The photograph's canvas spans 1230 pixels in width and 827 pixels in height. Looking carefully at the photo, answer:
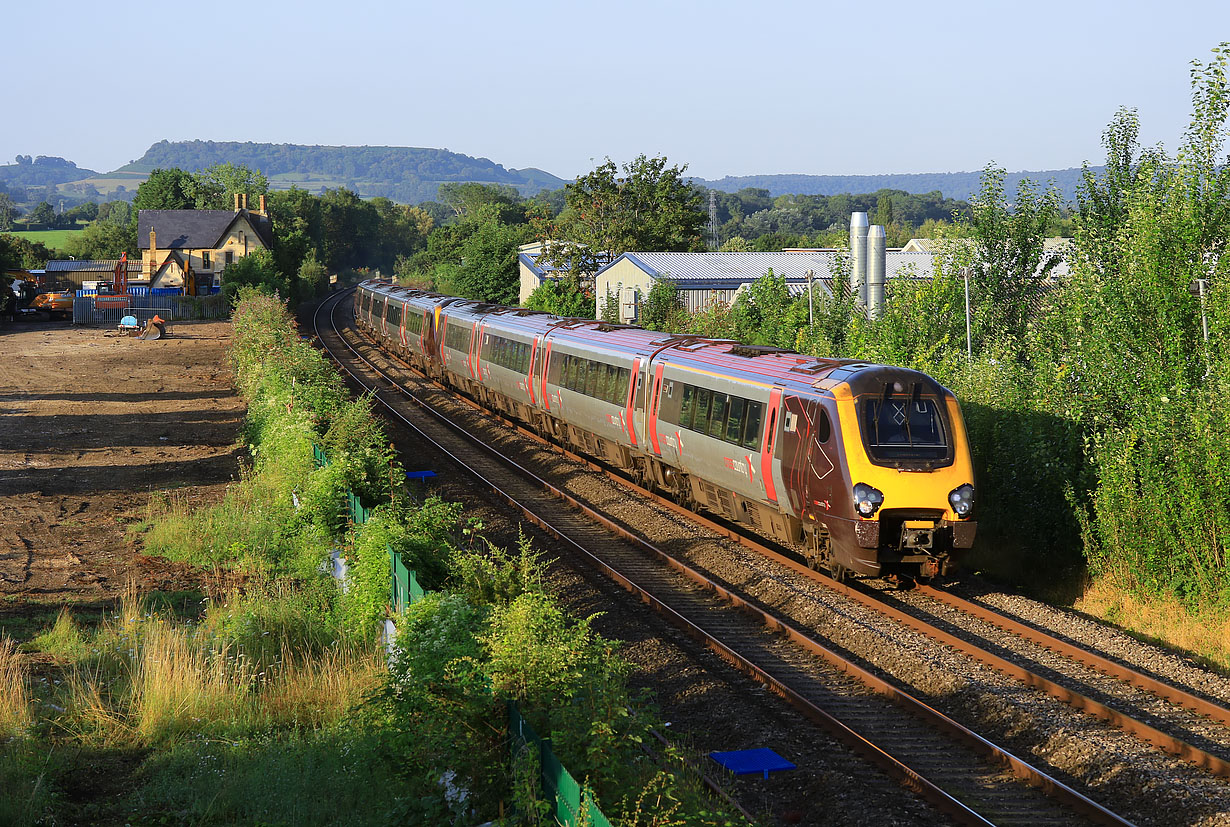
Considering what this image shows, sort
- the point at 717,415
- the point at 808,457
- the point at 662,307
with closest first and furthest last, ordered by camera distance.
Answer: the point at 808,457 < the point at 717,415 < the point at 662,307

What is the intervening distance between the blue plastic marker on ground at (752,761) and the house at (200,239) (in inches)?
3249

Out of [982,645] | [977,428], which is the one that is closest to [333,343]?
[977,428]

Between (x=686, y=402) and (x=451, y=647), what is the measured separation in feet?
35.2

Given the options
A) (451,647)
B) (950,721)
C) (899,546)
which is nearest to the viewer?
(451,647)

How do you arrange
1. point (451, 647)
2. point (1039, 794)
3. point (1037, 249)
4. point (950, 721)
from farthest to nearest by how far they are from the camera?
point (1037, 249), point (950, 721), point (1039, 794), point (451, 647)

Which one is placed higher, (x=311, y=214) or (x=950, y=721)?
(x=311, y=214)

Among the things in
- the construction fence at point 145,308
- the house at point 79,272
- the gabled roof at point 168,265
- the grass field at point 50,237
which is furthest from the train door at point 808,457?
the grass field at point 50,237

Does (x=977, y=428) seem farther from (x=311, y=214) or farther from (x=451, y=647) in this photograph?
(x=311, y=214)

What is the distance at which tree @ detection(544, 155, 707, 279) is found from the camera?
59.8m

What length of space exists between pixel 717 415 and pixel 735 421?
2.23 ft

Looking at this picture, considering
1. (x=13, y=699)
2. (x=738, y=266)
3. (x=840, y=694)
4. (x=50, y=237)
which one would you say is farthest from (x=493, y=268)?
(x=50, y=237)

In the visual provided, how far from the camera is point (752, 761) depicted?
9.18 meters

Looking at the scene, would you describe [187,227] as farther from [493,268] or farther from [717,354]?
[717,354]

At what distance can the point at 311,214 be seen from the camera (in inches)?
4865
